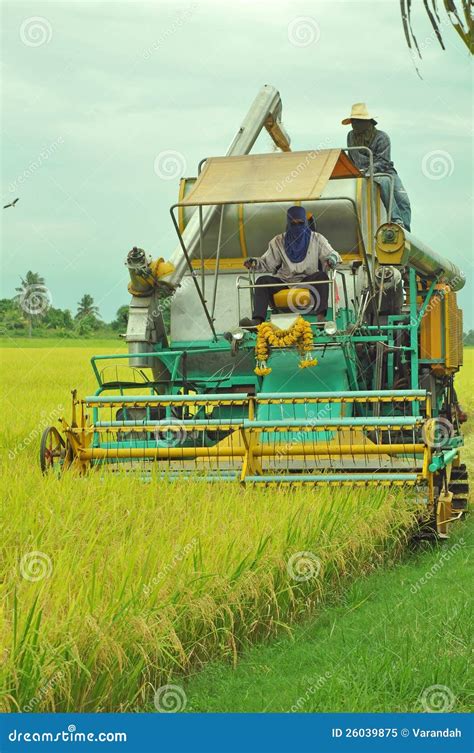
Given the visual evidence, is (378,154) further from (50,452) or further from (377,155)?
(50,452)

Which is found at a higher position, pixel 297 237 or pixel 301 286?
pixel 297 237

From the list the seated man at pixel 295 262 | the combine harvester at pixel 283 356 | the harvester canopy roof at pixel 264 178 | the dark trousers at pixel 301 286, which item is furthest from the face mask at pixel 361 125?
the dark trousers at pixel 301 286

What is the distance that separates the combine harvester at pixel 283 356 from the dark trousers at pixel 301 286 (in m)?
0.07

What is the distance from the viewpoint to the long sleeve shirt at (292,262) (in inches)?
372

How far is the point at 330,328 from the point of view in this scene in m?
9.02

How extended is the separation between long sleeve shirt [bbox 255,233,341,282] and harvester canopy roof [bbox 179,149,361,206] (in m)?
0.69

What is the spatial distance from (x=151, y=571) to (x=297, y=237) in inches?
188

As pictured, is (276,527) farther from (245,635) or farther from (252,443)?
(252,443)

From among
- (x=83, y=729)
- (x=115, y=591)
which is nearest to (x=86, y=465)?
(x=115, y=591)

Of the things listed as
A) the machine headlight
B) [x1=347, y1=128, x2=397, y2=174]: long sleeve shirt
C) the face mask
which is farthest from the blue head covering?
the face mask

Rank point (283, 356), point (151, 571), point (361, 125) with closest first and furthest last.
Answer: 1. point (151, 571)
2. point (283, 356)
3. point (361, 125)

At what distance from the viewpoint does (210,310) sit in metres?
10.4

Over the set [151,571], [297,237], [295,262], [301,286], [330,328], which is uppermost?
[297,237]

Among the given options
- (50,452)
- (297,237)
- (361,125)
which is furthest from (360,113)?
(50,452)
